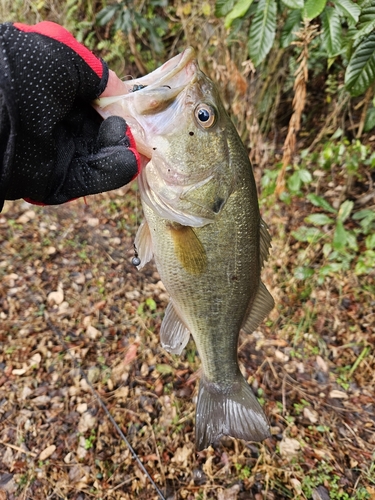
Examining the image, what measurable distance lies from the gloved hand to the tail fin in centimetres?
116

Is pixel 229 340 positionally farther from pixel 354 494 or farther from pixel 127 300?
pixel 127 300

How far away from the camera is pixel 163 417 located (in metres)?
2.64

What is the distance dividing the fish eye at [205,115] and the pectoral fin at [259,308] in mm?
784

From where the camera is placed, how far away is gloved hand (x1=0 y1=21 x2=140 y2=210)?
1.07m

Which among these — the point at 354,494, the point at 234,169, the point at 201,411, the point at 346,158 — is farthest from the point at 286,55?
the point at 354,494

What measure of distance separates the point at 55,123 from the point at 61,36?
0.88 ft

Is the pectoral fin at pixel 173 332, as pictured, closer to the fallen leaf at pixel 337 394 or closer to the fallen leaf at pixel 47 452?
the fallen leaf at pixel 47 452

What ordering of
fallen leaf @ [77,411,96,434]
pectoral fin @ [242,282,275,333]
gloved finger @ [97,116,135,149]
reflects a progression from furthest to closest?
fallen leaf @ [77,411,96,434]
pectoral fin @ [242,282,275,333]
gloved finger @ [97,116,135,149]

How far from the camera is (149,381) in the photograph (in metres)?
2.83

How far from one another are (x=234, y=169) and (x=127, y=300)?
6.93 feet

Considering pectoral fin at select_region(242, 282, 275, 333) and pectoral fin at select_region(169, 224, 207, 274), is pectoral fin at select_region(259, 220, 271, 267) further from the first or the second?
pectoral fin at select_region(169, 224, 207, 274)

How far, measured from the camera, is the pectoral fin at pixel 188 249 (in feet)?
4.91

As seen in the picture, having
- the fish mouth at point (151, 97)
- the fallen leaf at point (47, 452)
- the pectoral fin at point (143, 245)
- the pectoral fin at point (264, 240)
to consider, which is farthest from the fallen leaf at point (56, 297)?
the fish mouth at point (151, 97)

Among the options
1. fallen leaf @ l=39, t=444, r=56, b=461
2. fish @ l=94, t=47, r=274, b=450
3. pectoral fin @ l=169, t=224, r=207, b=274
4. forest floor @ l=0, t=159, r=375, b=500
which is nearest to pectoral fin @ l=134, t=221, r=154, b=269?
fish @ l=94, t=47, r=274, b=450
